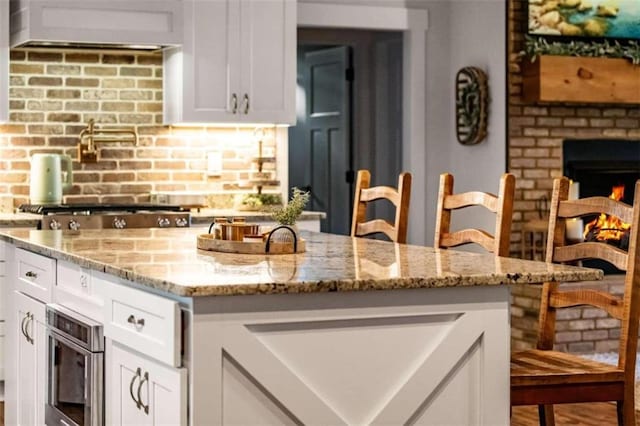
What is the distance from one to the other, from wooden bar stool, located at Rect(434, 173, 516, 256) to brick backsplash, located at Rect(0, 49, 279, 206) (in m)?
2.96

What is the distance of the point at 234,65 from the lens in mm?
6707

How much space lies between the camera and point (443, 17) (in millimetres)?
7793

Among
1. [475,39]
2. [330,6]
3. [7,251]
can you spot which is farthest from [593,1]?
[7,251]

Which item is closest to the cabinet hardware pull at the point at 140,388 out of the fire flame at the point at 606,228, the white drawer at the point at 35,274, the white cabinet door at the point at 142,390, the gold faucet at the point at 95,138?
the white cabinet door at the point at 142,390

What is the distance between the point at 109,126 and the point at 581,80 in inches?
115

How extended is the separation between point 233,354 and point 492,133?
4893mm

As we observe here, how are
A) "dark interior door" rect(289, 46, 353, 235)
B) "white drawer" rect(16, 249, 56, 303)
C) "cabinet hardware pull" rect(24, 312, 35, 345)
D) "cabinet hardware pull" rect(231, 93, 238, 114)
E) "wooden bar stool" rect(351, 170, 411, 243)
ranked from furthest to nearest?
"dark interior door" rect(289, 46, 353, 235) → "cabinet hardware pull" rect(231, 93, 238, 114) → "wooden bar stool" rect(351, 170, 411, 243) → "cabinet hardware pull" rect(24, 312, 35, 345) → "white drawer" rect(16, 249, 56, 303)

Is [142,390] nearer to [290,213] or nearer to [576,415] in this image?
[290,213]

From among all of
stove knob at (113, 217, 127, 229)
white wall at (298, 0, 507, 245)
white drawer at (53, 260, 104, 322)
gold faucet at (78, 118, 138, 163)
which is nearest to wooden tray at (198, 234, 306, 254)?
white drawer at (53, 260, 104, 322)

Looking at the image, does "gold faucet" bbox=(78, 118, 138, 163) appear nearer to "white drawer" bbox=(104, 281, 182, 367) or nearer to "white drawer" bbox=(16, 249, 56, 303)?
"white drawer" bbox=(16, 249, 56, 303)

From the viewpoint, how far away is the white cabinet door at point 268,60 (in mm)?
6738

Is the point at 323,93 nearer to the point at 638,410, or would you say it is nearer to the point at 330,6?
the point at 330,6

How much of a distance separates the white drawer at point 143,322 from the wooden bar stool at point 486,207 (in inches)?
50.5

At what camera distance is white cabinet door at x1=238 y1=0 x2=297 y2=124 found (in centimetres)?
674
